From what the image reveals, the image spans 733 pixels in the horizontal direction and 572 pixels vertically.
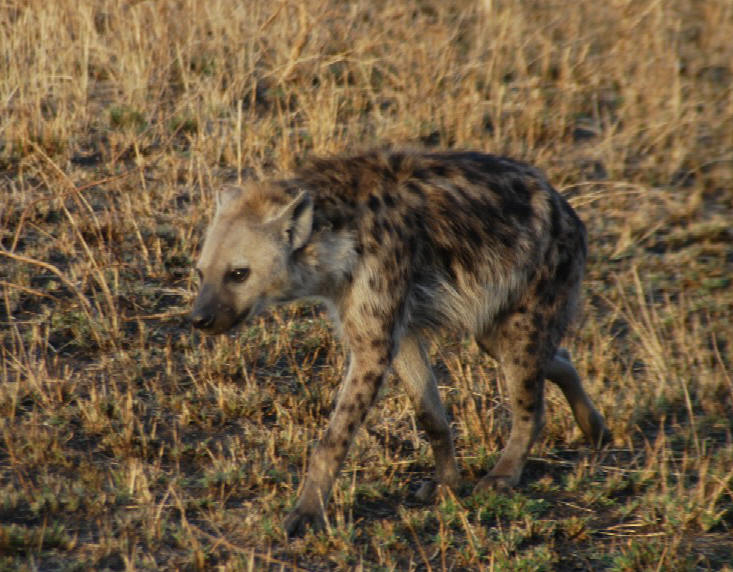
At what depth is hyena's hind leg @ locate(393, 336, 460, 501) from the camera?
15.9ft

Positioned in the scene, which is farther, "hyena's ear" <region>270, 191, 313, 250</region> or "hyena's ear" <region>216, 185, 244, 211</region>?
"hyena's ear" <region>216, 185, 244, 211</region>

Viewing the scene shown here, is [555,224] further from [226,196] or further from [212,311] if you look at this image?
[212,311]

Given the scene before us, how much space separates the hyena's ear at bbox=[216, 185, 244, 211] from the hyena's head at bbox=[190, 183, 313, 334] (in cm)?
13

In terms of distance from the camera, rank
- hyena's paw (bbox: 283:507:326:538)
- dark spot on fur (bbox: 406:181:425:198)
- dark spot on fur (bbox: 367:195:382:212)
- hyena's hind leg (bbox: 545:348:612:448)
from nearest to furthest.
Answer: hyena's paw (bbox: 283:507:326:538) < dark spot on fur (bbox: 367:195:382:212) < dark spot on fur (bbox: 406:181:425:198) < hyena's hind leg (bbox: 545:348:612:448)

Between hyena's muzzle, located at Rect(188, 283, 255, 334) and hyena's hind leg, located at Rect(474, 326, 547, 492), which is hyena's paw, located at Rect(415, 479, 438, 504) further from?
hyena's muzzle, located at Rect(188, 283, 255, 334)

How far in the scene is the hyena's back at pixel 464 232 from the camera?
4719mm

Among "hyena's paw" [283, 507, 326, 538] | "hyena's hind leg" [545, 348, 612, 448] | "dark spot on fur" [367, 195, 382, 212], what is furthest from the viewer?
"hyena's hind leg" [545, 348, 612, 448]

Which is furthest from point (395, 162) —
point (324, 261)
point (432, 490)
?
point (432, 490)

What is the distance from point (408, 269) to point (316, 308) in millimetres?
1833

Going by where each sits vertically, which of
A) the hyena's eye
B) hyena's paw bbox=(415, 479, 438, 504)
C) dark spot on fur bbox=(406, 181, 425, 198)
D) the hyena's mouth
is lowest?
hyena's paw bbox=(415, 479, 438, 504)

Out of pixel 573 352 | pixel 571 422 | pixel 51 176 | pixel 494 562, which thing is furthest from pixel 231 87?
pixel 494 562

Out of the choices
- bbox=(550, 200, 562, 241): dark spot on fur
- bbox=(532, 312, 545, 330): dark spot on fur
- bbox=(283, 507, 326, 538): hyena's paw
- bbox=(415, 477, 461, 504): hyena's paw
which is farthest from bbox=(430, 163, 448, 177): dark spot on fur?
bbox=(283, 507, 326, 538): hyena's paw

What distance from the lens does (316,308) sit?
6445 mm

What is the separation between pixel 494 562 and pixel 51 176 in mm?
4115
